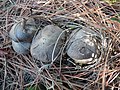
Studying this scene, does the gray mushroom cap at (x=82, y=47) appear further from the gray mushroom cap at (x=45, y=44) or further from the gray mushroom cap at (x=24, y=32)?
the gray mushroom cap at (x=24, y=32)

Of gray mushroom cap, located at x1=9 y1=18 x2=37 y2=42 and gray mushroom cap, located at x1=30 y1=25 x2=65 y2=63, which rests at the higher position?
gray mushroom cap, located at x1=9 y1=18 x2=37 y2=42

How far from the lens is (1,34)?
5.36 feet

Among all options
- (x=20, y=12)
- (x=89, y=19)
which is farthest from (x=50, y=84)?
(x=20, y=12)

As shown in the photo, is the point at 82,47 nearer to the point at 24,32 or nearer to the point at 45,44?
the point at 45,44

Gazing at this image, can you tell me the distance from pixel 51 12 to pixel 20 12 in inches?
9.1

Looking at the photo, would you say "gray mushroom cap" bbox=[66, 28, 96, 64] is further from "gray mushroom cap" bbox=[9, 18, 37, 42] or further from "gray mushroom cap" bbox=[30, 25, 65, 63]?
"gray mushroom cap" bbox=[9, 18, 37, 42]

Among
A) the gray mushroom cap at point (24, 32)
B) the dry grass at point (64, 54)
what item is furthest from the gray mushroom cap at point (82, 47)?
the gray mushroom cap at point (24, 32)

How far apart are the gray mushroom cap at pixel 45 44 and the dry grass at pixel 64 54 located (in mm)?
62

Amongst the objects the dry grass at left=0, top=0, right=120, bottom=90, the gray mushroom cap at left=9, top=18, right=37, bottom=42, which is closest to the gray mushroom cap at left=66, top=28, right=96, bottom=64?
the dry grass at left=0, top=0, right=120, bottom=90

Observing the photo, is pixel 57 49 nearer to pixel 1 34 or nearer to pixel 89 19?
pixel 89 19

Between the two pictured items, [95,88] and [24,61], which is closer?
[95,88]

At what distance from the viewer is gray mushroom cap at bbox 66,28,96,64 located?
1.31m

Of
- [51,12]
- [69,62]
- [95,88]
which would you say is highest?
[51,12]

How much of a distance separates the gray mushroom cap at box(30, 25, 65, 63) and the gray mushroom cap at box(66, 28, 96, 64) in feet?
0.26
